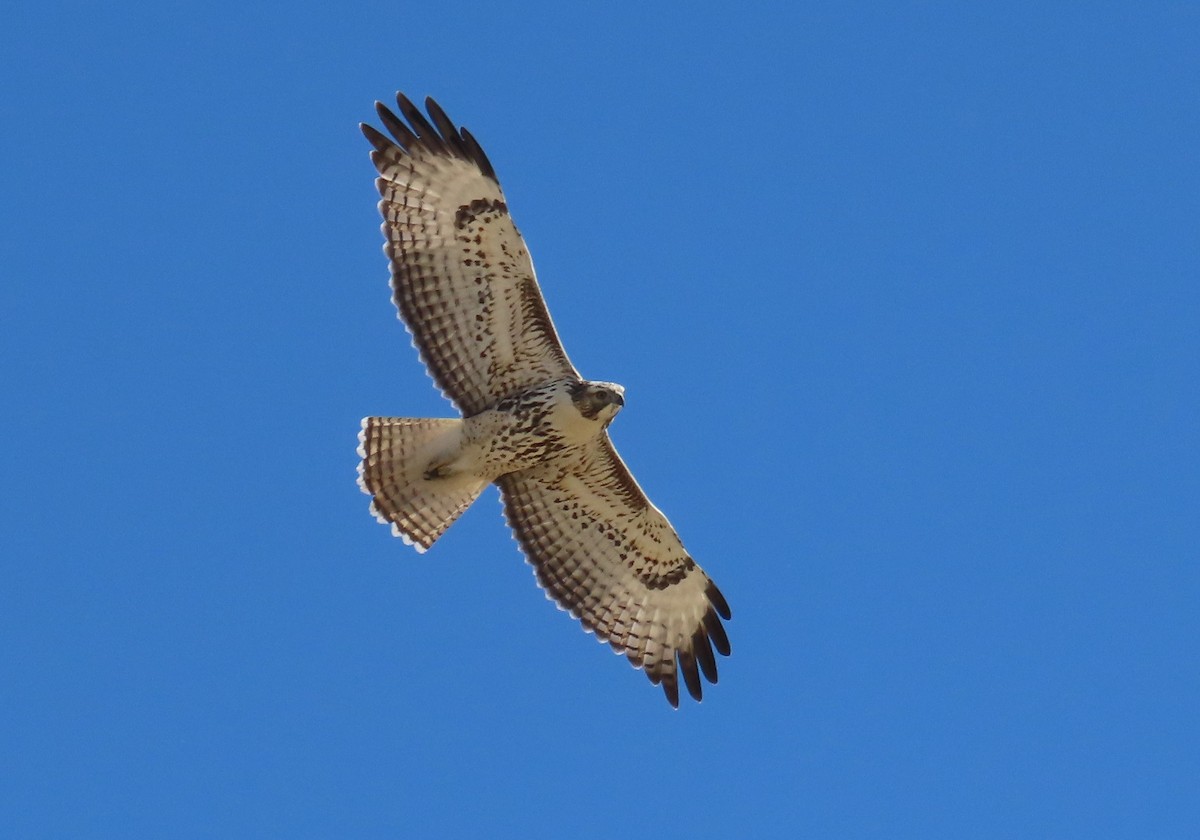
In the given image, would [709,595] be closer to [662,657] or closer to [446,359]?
[662,657]

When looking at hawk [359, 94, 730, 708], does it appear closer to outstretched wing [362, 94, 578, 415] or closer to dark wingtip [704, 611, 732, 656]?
outstretched wing [362, 94, 578, 415]

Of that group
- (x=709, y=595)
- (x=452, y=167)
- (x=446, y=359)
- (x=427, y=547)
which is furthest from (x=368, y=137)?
(x=709, y=595)

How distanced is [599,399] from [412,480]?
4.78ft

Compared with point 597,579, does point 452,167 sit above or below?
above

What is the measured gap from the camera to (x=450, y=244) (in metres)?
13.6

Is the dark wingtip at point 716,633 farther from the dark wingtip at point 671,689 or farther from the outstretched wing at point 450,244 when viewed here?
the outstretched wing at point 450,244

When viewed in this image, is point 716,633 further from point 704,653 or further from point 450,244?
point 450,244

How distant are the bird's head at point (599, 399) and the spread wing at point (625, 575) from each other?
96 centimetres

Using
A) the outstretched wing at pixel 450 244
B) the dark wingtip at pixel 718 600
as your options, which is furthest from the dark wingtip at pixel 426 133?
the dark wingtip at pixel 718 600

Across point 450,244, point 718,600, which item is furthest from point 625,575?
point 450,244

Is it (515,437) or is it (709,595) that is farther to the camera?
Answer: (709,595)

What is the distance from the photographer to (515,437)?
45.2ft

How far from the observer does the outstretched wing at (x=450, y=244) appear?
13.6 meters

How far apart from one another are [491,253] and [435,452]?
4.49 feet
